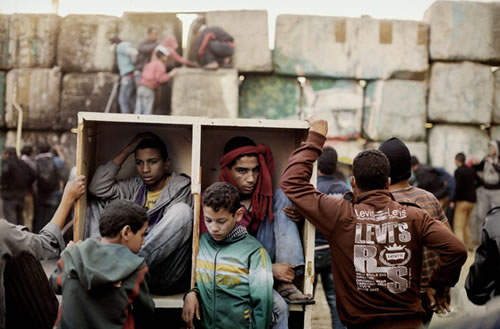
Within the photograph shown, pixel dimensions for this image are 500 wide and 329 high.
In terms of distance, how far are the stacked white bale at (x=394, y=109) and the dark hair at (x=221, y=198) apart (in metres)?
7.07

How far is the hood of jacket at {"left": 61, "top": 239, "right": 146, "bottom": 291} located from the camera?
2.18 meters

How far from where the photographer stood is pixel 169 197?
3172 mm

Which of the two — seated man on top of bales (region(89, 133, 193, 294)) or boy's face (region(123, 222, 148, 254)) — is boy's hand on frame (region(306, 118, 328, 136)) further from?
boy's face (region(123, 222, 148, 254))

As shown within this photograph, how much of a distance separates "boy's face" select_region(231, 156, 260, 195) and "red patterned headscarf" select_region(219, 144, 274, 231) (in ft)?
0.10

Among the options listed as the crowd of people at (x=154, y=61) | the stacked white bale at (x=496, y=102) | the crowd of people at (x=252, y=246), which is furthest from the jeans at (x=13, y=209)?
the stacked white bale at (x=496, y=102)

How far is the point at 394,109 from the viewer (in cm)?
934

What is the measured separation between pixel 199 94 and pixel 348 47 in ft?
9.78

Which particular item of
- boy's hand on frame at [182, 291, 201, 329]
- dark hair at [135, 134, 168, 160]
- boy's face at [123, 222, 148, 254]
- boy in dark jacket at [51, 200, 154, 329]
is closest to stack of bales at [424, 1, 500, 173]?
dark hair at [135, 134, 168, 160]

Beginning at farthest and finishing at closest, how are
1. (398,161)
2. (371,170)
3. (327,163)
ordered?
(327,163), (398,161), (371,170)

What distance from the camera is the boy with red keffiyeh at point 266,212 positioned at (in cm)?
289

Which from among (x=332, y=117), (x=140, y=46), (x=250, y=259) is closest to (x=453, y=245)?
(x=250, y=259)

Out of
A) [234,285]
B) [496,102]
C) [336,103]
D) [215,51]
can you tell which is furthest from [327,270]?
[496,102]

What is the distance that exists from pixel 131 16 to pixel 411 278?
8016 mm

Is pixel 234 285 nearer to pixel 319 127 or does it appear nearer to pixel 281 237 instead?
pixel 281 237
